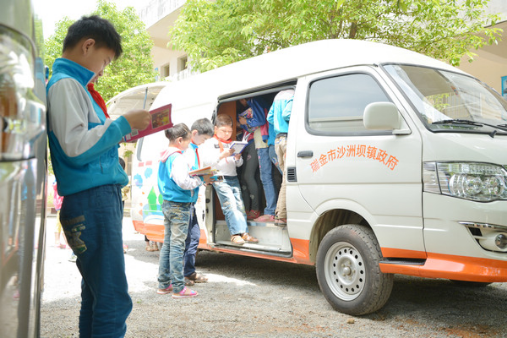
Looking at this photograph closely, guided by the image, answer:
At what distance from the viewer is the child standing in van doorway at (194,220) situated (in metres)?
5.55

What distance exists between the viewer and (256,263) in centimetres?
738

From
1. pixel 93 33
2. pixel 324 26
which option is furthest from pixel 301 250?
pixel 324 26

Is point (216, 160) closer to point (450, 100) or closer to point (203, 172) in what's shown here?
point (203, 172)

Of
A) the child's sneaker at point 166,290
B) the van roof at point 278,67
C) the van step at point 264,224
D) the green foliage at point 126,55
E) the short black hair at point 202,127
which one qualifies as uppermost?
the green foliage at point 126,55

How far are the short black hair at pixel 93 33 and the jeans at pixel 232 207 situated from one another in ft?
12.3

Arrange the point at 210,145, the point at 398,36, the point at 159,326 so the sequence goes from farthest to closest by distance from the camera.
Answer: the point at 398,36
the point at 210,145
the point at 159,326

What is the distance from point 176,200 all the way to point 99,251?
2748mm

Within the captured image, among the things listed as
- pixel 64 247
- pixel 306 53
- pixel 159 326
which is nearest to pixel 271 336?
pixel 159 326

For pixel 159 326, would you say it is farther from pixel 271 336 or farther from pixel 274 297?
pixel 274 297

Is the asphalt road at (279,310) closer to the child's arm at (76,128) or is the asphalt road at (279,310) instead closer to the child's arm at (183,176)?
the child's arm at (183,176)

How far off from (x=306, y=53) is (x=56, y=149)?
3.43 meters

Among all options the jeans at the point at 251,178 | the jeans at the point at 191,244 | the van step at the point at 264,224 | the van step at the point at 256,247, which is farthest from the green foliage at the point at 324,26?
the jeans at the point at 191,244

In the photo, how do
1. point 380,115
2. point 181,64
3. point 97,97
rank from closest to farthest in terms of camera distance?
point 97,97 → point 380,115 → point 181,64

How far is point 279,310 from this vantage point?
4504 millimetres
